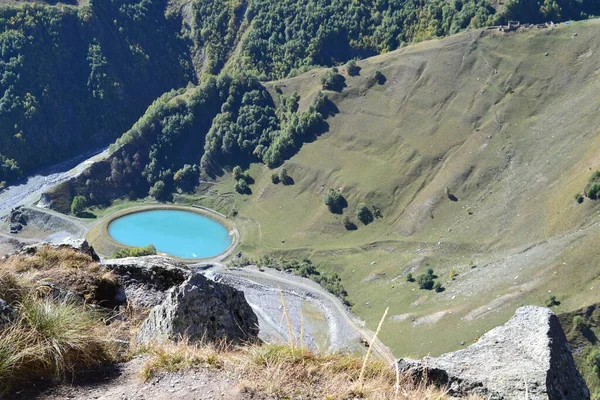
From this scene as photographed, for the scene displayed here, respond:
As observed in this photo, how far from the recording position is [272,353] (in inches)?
428

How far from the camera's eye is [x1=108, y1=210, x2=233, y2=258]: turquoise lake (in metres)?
120

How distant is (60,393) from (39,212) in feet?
465

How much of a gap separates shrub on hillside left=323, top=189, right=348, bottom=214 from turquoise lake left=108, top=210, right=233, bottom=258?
23.4 metres

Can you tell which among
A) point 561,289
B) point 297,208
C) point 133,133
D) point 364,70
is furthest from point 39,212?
point 561,289

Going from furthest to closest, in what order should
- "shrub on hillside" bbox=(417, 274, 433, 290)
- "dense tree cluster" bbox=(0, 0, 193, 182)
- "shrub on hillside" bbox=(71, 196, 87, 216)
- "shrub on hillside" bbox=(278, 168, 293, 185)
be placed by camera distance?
"dense tree cluster" bbox=(0, 0, 193, 182) < "shrub on hillside" bbox=(71, 196, 87, 216) < "shrub on hillside" bbox=(278, 168, 293, 185) < "shrub on hillside" bbox=(417, 274, 433, 290)

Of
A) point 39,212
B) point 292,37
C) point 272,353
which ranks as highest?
point 292,37

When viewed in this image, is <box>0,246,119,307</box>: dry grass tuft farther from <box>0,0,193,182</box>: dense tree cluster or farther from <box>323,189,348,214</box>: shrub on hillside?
<box>0,0,193,182</box>: dense tree cluster

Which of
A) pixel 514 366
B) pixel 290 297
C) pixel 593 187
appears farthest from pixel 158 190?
pixel 514 366

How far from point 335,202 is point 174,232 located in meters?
37.9

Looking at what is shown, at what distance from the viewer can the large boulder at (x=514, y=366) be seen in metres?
11.2

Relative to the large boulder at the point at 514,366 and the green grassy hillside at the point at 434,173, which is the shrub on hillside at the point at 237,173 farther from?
the large boulder at the point at 514,366

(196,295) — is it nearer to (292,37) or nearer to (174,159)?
(174,159)

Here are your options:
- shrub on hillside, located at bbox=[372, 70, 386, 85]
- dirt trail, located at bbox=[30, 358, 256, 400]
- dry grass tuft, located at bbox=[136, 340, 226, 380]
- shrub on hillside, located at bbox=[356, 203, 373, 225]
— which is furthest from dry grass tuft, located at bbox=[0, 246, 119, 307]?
shrub on hillside, located at bbox=[372, 70, 386, 85]

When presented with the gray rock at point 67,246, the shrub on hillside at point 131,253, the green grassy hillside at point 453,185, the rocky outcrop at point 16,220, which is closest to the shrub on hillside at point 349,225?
the green grassy hillside at point 453,185
